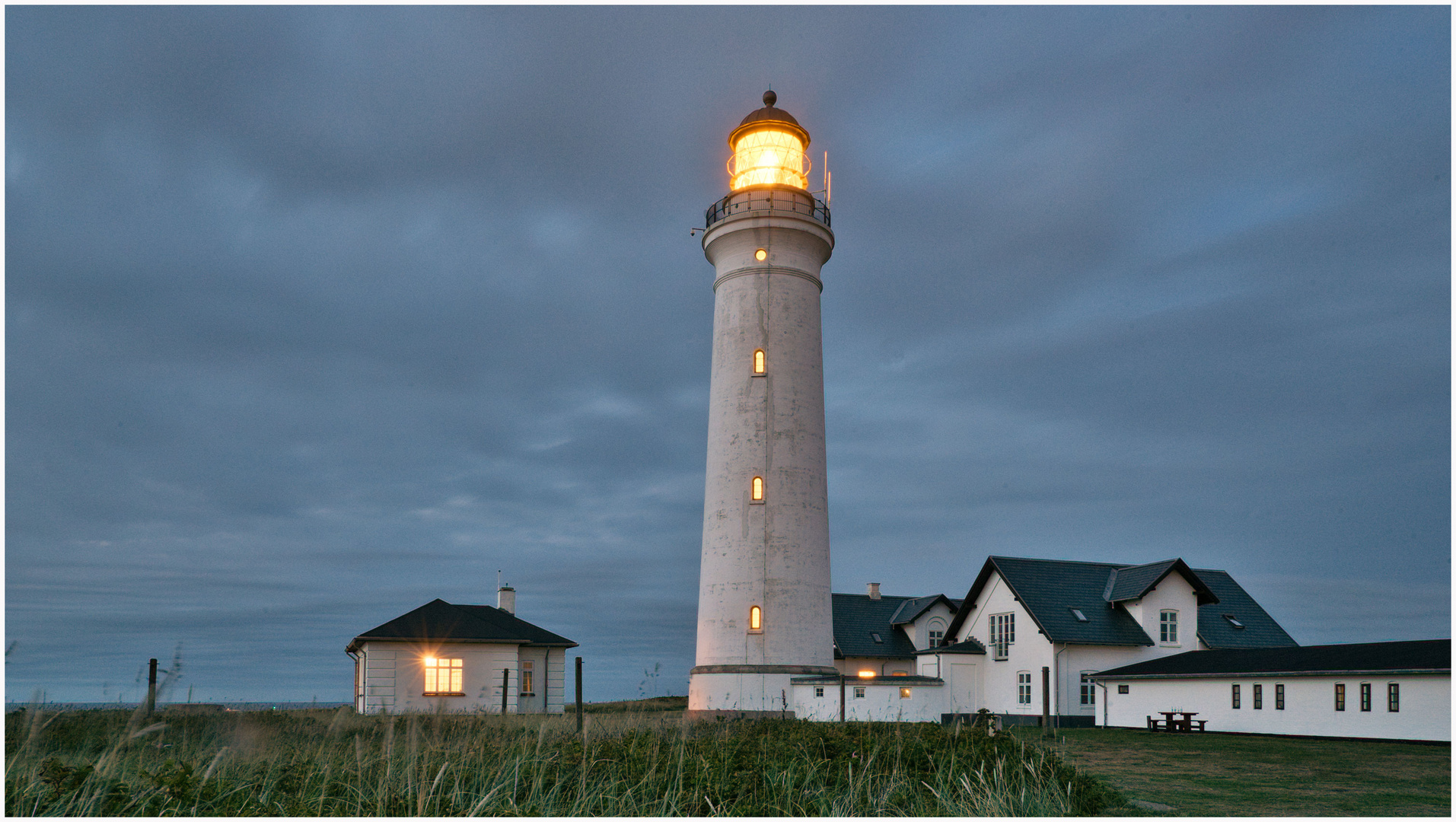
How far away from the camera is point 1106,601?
3688cm

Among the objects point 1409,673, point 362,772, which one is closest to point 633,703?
point 1409,673

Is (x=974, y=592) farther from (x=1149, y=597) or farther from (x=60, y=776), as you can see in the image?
(x=60, y=776)

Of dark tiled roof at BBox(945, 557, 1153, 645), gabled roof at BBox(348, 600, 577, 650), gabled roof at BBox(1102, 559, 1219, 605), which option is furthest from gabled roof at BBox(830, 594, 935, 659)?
gabled roof at BBox(348, 600, 577, 650)

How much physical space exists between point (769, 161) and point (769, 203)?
1.87 m

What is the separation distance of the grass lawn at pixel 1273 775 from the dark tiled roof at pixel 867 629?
57.4 feet

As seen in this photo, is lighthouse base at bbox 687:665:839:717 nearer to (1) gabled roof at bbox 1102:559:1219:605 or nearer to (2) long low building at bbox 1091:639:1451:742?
(2) long low building at bbox 1091:639:1451:742

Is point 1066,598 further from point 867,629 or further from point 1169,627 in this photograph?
point 867,629

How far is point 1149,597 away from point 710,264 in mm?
18348

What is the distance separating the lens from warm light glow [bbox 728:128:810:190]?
29.5m

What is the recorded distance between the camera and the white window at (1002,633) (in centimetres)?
3659

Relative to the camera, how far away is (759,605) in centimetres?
2669

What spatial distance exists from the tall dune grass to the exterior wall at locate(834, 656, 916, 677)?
31.3 metres

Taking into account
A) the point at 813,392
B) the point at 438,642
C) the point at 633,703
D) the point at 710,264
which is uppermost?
the point at 710,264

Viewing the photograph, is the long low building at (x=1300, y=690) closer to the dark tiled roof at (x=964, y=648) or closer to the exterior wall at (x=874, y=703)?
the dark tiled roof at (x=964, y=648)
